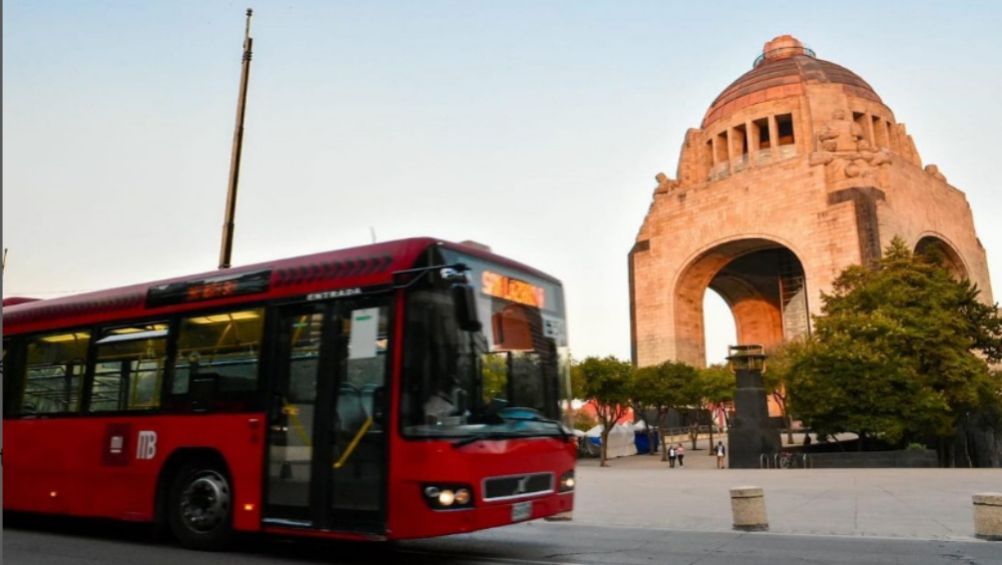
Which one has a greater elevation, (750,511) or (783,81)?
(783,81)

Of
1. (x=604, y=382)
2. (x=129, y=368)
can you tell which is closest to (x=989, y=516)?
(x=129, y=368)

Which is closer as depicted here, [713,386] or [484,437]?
[484,437]

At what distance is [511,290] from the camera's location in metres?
6.88

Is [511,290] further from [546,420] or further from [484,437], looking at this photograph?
[484,437]

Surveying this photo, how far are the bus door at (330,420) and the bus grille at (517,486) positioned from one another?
86 centimetres

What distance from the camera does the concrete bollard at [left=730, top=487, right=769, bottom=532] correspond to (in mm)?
9125

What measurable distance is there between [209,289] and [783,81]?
52457 millimetres

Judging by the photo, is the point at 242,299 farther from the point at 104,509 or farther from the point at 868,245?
the point at 868,245

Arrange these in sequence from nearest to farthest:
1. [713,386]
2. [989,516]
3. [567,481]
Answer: [567,481] < [989,516] < [713,386]

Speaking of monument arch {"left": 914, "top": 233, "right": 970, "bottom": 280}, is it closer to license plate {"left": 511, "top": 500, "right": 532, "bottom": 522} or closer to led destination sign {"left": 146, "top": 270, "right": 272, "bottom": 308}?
license plate {"left": 511, "top": 500, "right": 532, "bottom": 522}

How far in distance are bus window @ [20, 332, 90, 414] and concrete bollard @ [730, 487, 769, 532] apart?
7.84m

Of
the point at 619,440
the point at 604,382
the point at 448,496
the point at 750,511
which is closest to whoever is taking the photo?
the point at 448,496

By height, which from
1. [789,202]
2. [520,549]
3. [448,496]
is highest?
[789,202]

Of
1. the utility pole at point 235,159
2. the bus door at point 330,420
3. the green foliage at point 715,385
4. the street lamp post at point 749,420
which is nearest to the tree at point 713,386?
the green foliage at point 715,385
